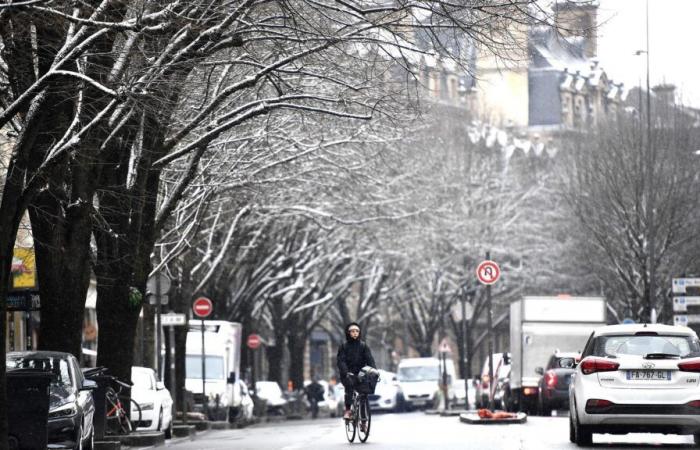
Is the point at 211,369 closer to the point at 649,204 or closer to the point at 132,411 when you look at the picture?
the point at 649,204

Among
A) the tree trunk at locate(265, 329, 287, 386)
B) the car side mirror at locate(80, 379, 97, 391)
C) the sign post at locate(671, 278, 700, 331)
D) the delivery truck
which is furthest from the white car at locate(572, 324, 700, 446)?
the tree trunk at locate(265, 329, 287, 386)

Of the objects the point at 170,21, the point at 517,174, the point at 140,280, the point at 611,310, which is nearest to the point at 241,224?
the point at 140,280

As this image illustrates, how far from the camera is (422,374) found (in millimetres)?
73125

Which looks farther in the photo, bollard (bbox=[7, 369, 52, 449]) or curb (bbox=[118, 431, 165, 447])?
curb (bbox=[118, 431, 165, 447])

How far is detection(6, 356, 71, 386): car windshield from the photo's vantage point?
71.8 ft

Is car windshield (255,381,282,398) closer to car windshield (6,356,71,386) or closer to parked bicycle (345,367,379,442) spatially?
parked bicycle (345,367,379,442)

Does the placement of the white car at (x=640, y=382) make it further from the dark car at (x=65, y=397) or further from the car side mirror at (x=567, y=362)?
the dark car at (x=65, y=397)

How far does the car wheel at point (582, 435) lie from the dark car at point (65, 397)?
568 centimetres

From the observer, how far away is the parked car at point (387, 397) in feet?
225

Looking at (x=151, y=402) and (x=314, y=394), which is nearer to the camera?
(x=151, y=402)

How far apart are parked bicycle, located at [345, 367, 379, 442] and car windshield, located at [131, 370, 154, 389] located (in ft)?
26.1

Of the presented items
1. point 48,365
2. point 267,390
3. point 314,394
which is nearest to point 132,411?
point 48,365

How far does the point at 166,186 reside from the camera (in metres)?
35.0

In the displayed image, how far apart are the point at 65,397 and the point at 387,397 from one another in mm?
47899
